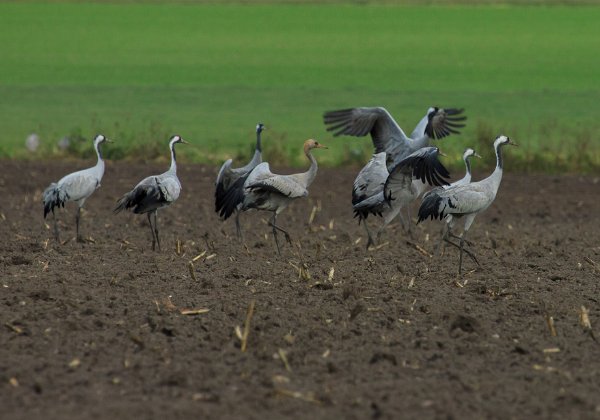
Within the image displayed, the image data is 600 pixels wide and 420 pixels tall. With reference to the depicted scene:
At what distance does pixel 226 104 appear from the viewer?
106 ft

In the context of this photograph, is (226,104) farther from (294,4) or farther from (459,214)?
(294,4)

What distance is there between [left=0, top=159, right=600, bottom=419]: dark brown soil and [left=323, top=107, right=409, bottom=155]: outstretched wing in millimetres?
1453

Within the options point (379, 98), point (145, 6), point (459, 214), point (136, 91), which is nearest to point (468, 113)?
point (379, 98)

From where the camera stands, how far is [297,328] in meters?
9.19

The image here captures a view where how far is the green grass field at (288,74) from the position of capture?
80.2ft

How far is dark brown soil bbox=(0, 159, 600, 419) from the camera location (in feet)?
24.4

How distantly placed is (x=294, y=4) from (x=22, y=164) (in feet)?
142

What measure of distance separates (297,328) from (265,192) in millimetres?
5061

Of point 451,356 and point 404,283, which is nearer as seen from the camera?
point 451,356

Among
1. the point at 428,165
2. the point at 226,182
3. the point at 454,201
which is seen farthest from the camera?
the point at 226,182

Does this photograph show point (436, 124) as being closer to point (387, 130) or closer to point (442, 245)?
point (387, 130)

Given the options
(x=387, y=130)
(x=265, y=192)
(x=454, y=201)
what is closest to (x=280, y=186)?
(x=265, y=192)

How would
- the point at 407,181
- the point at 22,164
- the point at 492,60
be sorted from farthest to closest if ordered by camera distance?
the point at 492,60
the point at 22,164
the point at 407,181

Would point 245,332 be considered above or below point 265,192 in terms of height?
below
